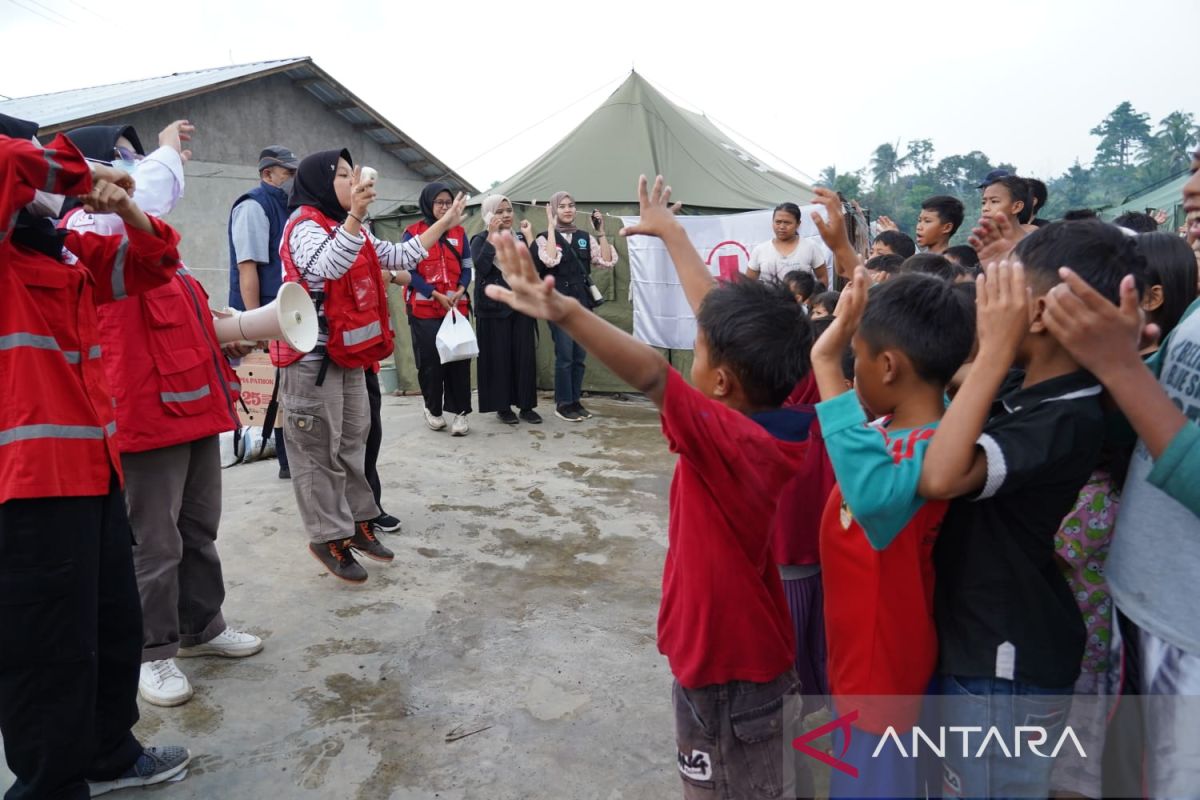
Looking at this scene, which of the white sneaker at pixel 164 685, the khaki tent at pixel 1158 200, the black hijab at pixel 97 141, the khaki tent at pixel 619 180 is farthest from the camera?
the khaki tent at pixel 1158 200

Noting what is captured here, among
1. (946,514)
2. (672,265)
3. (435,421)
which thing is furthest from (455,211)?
(672,265)

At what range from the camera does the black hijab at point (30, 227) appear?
6.07 feet

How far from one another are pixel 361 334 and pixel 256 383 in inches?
126

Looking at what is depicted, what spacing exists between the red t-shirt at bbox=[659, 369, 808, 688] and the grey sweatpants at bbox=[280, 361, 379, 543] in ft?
7.42

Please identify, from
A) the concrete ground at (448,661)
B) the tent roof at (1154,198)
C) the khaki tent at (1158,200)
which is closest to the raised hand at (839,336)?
the concrete ground at (448,661)

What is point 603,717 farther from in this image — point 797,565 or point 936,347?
point 936,347

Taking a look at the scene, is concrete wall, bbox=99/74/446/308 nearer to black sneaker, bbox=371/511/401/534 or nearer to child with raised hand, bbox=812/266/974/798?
black sneaker, bbox=371/511/401/534

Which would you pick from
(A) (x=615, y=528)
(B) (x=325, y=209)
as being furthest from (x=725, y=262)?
(B) (x=325, y=209)

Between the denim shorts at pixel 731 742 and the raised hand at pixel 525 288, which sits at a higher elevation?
the raised hand at pixel 525 288

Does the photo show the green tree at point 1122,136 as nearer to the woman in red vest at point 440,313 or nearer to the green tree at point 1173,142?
the green tree at point 1173,142

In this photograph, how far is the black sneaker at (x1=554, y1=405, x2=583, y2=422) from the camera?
7.14 m

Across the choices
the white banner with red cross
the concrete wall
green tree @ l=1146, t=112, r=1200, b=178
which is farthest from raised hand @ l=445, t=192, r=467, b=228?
green tree @ l=1146, t=112, r=1200, b=178

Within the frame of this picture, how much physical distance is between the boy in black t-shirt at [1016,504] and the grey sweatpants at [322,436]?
2759 mm

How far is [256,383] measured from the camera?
6.14m
